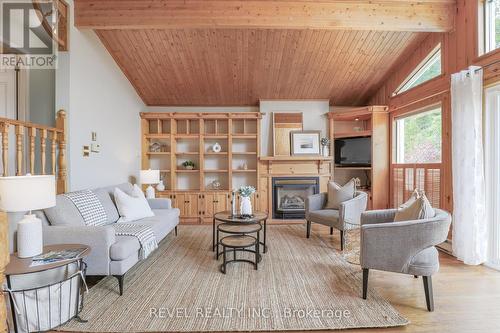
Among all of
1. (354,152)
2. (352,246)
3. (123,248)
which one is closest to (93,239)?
(123,248)

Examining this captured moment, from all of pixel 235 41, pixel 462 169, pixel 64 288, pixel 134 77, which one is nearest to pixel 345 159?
pixel 462 169

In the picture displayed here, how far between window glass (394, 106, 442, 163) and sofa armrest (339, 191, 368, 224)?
1.33 metres

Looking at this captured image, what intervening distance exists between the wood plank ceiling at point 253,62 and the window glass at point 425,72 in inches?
13.4

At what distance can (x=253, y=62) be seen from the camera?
4215 mm

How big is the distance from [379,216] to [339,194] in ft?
3.71

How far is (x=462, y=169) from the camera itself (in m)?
2.88

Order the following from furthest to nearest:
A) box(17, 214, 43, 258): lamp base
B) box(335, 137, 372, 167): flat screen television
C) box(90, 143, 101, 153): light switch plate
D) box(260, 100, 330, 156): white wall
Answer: box(260, 100, 330, 156): white wall
box(335, 137, 372, 167): flat screen television
box(90, 143, 101, 153): light switch plate
box(17, 214, 43, 258): lamp base

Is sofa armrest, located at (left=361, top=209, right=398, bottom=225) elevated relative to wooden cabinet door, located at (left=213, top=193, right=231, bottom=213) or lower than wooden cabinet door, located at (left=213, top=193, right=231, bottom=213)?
elevated

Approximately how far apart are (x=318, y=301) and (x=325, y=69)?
3.84 meters

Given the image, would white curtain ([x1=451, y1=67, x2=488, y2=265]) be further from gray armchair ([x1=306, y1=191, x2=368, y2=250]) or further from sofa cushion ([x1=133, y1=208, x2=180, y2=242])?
sofa cushion ([x1=133, y1=208, x2=180, y2=242])

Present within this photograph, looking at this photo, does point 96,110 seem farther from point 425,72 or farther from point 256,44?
point 425,72

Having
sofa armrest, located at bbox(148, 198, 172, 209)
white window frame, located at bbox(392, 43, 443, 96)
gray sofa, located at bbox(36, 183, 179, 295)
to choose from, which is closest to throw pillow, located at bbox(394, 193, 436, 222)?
white window frame, located at bbox(392, 43, 443, 96)

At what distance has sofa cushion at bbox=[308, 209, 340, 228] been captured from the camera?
3.44 m

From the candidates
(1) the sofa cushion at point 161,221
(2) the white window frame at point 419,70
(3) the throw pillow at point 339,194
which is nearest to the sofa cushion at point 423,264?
(3) the throw pillow at point 339,194
